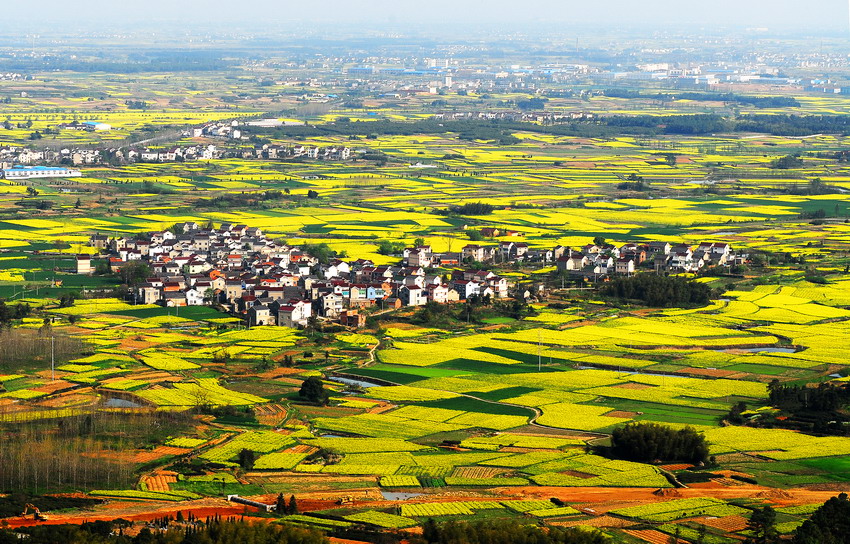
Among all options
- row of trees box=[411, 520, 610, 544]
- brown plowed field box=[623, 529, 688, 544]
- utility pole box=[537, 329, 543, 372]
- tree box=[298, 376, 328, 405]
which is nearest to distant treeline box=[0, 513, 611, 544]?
row of trees box=[411, 520, 610, 544]

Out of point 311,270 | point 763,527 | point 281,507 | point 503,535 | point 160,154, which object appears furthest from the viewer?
point 160,154

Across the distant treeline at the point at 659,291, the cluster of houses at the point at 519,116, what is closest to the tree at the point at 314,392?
the distant treeline at the point at 659,291

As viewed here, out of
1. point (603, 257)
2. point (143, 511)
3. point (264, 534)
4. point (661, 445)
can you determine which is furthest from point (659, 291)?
point (264, 534)

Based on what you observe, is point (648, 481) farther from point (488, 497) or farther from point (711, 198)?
point (711, 198)

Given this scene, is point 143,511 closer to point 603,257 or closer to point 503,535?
point 503,535

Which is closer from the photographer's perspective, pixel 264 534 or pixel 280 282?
pixel 264 534

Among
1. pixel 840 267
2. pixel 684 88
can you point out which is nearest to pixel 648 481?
pixel 840 267

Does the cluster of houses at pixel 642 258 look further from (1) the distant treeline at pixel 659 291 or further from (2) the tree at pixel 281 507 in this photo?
(2) the tree at pixel 281 507
